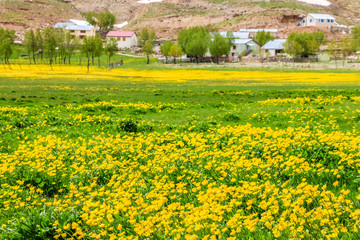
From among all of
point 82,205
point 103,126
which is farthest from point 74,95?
point 82,205

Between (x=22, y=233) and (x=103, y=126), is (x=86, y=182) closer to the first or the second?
(x=22, y=233)

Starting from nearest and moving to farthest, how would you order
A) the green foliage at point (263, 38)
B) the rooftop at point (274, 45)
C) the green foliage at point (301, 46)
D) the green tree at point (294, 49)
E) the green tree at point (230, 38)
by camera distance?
the green tree at point (294, 49), the green foliage at point (301, 46), the green tree at point (230, 38), the rooftop at point (274, 45), the green foliage at point (263, 38)

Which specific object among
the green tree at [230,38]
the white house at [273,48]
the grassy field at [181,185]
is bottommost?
the grassy field at [181,185]

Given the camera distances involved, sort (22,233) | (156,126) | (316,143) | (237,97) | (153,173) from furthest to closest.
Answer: (237,97), (156,126), (316,143), (153,173), (22,233)

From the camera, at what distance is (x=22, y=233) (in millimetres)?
5395

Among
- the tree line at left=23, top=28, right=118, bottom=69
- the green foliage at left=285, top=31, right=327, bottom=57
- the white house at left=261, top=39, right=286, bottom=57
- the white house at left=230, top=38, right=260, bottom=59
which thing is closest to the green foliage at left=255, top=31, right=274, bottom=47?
the white house at left=230, top=38, right=260, bottom=59

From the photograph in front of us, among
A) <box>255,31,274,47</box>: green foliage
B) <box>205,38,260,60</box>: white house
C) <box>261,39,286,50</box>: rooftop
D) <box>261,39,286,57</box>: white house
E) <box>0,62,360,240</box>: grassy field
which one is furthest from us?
<box>255,31,274,47</box>: green foliage

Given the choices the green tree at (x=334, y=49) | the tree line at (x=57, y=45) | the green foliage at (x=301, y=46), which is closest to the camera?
the tree line at (x=57, y=45)

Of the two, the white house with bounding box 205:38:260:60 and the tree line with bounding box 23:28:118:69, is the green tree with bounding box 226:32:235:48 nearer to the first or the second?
the white house with bounding box 205:38:260:60

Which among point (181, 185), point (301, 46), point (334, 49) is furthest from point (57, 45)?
point (181, 185)

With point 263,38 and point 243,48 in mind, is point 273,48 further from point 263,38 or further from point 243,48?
point 263,38

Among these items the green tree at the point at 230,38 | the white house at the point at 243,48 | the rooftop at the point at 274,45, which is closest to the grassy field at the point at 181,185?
the green tree at the point at 230,38

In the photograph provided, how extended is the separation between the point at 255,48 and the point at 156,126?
160 m

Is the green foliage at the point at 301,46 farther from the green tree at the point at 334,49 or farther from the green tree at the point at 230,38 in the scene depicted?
the green tree at the point at 230,38
